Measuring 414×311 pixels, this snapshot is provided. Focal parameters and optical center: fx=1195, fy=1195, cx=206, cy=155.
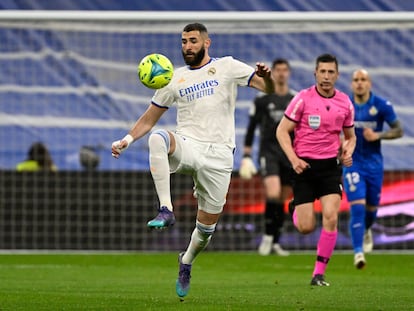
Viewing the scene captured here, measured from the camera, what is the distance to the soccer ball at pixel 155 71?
→ 9.86 meters

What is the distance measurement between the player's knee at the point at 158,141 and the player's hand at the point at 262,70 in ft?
3.27

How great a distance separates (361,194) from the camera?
14.5 m

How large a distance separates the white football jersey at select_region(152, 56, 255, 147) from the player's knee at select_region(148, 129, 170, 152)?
1.66ft

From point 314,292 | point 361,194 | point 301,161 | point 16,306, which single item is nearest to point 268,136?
point 361,194

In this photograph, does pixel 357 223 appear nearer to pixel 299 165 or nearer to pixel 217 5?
pixel 299 165

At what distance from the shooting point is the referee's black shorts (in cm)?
1182

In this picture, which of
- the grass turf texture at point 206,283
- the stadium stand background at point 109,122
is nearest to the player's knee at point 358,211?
the grass turf texture at point 206,283

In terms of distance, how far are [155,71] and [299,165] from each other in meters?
2.32

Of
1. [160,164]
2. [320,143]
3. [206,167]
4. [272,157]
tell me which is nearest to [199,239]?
[206,167]

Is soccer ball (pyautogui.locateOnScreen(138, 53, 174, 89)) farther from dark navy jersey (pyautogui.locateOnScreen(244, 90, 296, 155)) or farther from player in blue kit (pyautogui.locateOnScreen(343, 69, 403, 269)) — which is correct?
dark navy jersey (pyautogui.locateOnScreen(244, 90, 296, 155))

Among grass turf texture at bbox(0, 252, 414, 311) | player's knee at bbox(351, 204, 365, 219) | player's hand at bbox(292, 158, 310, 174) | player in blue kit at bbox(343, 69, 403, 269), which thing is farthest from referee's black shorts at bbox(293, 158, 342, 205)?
player in blue kit at bbox(343, 69, 403, 269)

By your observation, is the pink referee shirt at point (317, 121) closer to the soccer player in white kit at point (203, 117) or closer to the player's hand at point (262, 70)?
the soccer player in white kit at point (203, 117)

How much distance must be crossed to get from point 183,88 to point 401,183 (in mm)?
8172

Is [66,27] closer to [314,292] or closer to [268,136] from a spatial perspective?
[268,136]
